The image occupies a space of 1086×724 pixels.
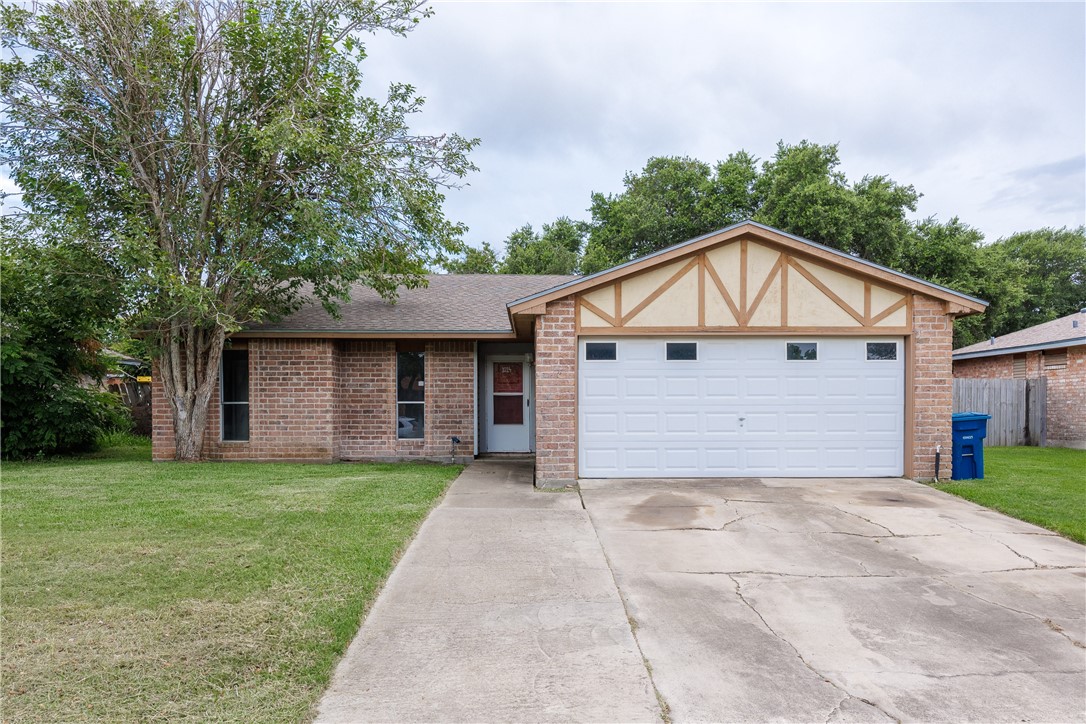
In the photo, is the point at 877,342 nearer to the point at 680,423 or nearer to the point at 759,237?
the point at 759,237

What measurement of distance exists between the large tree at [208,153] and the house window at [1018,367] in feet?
55.6

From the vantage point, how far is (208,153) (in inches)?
432

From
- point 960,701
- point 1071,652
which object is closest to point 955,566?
point 1071,652


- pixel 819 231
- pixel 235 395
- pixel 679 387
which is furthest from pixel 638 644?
pixel 819 231

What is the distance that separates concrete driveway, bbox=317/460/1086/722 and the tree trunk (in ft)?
23.0

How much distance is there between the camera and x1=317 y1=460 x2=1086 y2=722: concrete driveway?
312 centimetres

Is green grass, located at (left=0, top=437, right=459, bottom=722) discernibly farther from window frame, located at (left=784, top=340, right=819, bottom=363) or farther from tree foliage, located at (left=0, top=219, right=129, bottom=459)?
window frame, located at (left=784, top=340, right=819, bottom=363)

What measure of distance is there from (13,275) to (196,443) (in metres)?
4.22

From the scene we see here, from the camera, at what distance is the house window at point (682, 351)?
966 cm

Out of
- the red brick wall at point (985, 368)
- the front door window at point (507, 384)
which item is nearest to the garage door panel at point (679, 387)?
the front door window at point (507, 384)

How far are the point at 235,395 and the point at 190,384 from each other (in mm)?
921

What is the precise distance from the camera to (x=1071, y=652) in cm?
377

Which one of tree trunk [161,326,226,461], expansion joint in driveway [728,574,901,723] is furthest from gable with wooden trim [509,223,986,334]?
tree trunk [161,326,226,461]

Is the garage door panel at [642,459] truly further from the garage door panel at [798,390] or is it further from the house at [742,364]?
the garage door panel at [798,390]
